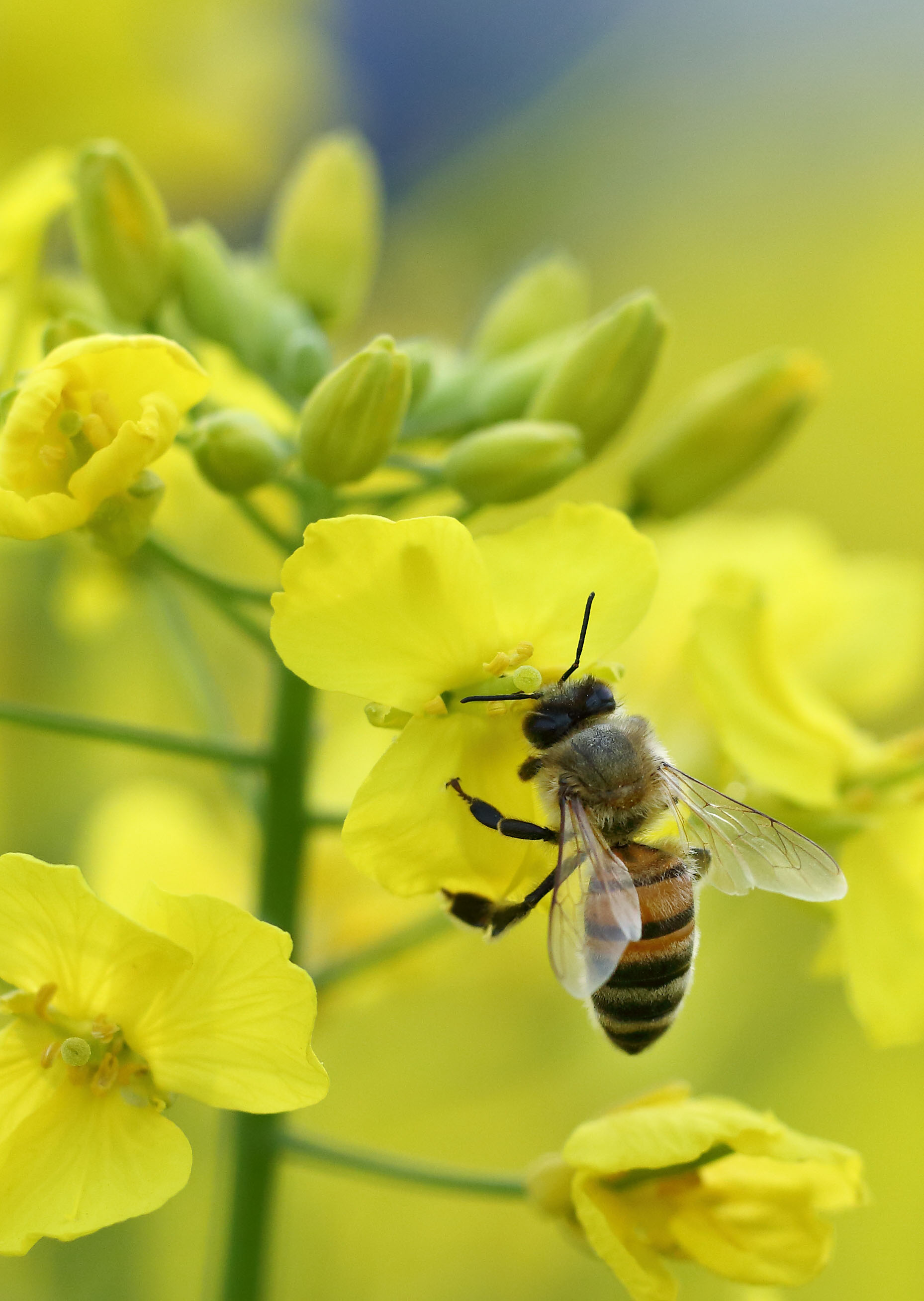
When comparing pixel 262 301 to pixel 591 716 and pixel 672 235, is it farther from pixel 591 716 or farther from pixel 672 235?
pixel 672 235

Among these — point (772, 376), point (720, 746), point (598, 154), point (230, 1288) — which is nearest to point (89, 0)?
point (598, 154)

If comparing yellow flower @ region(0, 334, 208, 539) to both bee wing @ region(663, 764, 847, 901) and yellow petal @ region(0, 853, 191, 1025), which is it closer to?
yellow petal @ region(0, 853, 191, 1025)

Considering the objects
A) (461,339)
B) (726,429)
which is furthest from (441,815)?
(461,339)

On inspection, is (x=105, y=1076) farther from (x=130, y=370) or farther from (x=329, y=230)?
(x=329, y=230)

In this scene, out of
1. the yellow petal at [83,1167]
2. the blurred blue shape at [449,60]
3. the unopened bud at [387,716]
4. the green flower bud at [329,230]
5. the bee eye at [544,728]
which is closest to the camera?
the yellow petal at [83,1167]

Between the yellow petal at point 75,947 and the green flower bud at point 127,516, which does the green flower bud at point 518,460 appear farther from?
the yellow petal at point 75,947

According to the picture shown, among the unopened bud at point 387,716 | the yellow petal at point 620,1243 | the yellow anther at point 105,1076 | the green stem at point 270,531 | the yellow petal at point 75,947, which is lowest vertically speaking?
the yellow petal at point 620,1243

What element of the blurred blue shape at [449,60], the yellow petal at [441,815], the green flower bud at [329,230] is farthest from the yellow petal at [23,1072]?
the blurred blue shape at [449,60]
